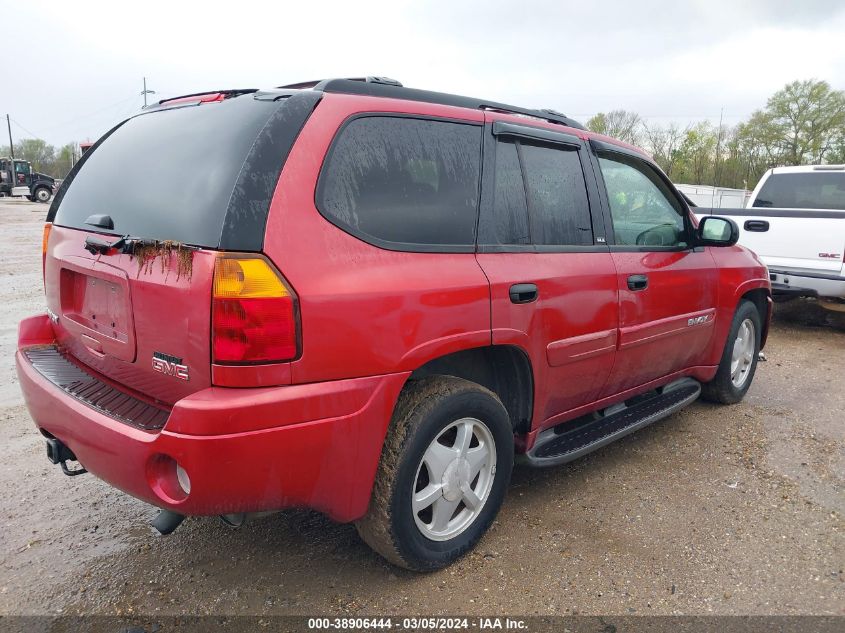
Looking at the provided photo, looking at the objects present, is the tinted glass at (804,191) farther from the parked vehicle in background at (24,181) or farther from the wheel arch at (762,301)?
the parked vehicle in background at (24,181)

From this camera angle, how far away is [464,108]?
8.90 ft

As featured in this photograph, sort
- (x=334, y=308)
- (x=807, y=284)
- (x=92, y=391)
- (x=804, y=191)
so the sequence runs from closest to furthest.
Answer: (x=334, y=308)
(x=92, y=391)
(x=807, y=284)
(x=804, y=191)

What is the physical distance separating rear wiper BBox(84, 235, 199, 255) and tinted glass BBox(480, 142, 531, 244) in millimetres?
1242

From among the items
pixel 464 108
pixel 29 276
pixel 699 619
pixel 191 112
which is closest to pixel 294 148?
pixel 191 112

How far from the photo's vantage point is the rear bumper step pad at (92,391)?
2.11 meters

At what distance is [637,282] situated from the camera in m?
→ 3.32

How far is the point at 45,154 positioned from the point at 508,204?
99.6 meters

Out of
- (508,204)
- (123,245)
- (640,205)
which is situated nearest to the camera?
(123,245)

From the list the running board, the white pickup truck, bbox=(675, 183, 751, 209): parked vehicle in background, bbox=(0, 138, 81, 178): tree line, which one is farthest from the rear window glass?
bbox=(0, 138, 81, 178): tree line

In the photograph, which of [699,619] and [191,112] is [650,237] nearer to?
[699,619]

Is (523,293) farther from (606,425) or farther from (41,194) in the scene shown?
(41,194)

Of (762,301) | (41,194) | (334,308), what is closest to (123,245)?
(334,308)

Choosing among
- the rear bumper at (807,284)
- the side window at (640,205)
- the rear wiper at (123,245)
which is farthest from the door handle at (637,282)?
the rear bumper at (807,284)

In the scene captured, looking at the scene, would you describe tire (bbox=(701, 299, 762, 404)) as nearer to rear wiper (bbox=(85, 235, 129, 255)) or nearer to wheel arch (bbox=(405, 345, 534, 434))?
wheel arch (bbox=(405, 345, 534, 434))
